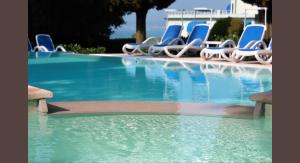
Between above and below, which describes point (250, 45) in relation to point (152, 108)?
above

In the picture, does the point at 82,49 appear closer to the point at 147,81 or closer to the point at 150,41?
the point at 150,41

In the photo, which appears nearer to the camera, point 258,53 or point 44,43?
point 258,53

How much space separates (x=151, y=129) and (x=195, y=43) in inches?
478

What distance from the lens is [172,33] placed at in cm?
1848

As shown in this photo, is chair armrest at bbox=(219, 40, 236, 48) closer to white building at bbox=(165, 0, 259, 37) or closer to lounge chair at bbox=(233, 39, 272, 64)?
lounge chair at bbox=(233, 39, 272, 64)

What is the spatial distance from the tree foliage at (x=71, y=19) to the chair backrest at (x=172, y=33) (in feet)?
15.9

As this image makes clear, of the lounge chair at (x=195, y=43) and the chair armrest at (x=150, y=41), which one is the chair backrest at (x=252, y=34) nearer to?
the lounge chair at (x=195, y=43)

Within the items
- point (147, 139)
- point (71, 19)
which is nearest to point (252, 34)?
point (147, 139)

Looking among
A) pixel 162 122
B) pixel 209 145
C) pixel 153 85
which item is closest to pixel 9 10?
pixel 209 145

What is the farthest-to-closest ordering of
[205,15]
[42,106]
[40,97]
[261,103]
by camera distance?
[205,15]
[42,106]
[40,97]
[261,103]

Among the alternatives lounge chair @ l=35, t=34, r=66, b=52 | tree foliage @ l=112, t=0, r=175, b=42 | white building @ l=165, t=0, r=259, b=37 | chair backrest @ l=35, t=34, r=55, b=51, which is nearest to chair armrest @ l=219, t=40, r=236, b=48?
tree foliage @ l=112, t=0, r=175, b=42

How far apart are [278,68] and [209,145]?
2.85 metres

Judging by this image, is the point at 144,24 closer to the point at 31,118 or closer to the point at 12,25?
the point at 31,118

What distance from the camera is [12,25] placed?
1887 millimetres
